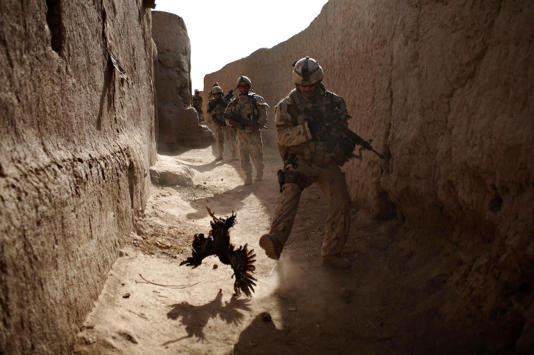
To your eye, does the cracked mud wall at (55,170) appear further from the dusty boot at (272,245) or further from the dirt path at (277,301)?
the dusty boot at (272,245)

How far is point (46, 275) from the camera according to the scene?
1554mm

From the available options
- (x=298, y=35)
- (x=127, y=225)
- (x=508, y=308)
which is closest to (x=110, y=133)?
(x=127, y=225)

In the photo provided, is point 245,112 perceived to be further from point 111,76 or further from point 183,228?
point 111,76

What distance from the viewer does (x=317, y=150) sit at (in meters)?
3.04

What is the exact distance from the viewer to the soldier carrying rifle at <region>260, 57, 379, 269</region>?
301 cm

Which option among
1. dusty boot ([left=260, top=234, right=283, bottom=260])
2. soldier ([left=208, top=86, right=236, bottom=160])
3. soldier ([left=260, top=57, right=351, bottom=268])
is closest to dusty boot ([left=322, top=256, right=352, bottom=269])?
soldier ([left=260, top=57, right=351, bottom=268])

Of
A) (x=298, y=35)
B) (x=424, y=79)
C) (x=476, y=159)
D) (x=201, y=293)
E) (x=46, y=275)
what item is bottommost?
(x=201, y=293)

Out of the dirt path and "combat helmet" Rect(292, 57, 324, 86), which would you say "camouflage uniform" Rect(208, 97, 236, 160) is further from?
"combat helmet" Rect(292, 57, 324, 86)

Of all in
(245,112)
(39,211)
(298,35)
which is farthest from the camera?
(298,35)

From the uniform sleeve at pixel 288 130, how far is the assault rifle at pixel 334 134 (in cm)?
14

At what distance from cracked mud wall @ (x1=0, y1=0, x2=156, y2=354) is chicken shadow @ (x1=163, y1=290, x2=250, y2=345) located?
569 millimetres

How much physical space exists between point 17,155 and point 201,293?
178cm

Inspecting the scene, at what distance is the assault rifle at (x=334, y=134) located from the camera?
3.06m

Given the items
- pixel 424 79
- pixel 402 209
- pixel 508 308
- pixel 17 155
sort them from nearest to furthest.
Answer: pixel 17 155 < pixel 508 308 < pixel 424 79 < pixel 402 209
